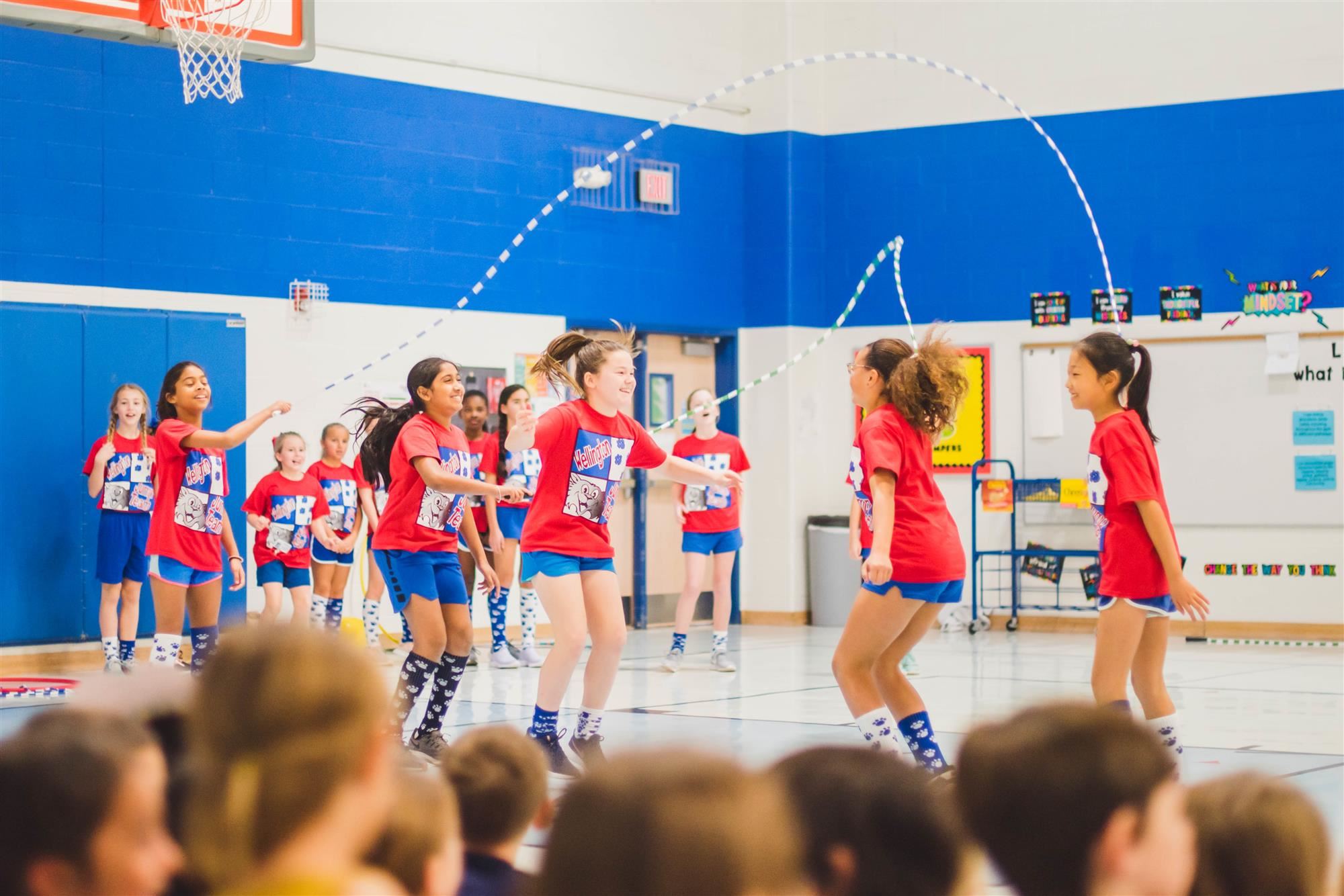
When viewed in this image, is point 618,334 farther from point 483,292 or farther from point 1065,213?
point 1065,213

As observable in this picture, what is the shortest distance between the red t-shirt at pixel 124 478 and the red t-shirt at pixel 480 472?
203 centimetres

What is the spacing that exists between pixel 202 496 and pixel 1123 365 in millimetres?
4606

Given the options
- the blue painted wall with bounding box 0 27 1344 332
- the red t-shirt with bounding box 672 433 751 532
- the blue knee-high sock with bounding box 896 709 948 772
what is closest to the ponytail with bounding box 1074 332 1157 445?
the blue knee-high sock with bounding box 896 709 948 772

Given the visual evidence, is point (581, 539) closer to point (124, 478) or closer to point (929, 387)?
point (929, 387)

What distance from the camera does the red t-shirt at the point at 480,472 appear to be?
10319mm

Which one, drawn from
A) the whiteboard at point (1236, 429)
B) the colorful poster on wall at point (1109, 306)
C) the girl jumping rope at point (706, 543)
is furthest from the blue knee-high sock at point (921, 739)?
the colorful poster on wall at point (1109, 306)

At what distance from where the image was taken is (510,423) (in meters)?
9.80

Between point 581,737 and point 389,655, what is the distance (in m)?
4.86

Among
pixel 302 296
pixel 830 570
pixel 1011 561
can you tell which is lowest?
pixel 830 570

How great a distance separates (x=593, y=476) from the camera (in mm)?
5992

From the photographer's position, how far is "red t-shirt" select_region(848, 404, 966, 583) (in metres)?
5.24

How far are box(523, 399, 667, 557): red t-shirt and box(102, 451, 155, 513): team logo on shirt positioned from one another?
4292 millimetres

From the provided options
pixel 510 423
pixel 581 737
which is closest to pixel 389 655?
pixel 510 423

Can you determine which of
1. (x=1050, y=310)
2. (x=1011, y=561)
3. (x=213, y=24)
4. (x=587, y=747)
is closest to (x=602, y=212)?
(x=1050, y=310)
